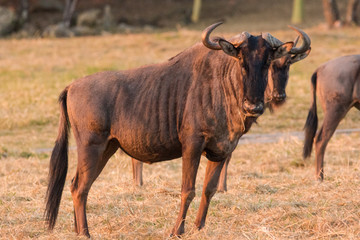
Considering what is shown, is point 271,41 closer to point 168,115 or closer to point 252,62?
point 252,62

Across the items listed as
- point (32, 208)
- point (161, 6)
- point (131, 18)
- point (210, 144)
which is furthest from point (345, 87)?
point (161, 6)

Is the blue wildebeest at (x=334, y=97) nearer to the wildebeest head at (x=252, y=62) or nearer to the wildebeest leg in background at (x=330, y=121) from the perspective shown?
the wildebeest leg in background at (x=330, y=121)

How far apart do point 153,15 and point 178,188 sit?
27.4 metres

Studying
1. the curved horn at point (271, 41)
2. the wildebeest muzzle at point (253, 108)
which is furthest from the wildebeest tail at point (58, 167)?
the curved horn at point (271, 41)

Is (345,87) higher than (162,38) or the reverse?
higher

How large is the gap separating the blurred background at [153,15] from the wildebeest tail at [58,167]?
66.4 ft

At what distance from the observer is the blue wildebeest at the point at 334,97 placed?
29.9ft

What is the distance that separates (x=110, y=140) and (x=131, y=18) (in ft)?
92.5

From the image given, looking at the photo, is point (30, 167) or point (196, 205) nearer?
point (196, 205)

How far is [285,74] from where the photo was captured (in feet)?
25.8

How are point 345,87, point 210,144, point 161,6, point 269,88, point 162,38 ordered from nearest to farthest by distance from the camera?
1. point 210,144
2. point 269,88
3. point 345,87
4. point 162,38
5. point 161,6

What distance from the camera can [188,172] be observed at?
5.59 metres

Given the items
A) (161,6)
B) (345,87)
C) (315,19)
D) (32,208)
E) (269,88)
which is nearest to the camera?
(32,208)

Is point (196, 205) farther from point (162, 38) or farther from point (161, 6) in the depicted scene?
point (161, 6)
